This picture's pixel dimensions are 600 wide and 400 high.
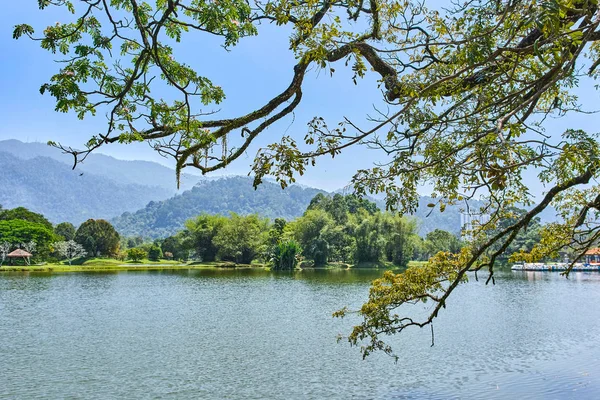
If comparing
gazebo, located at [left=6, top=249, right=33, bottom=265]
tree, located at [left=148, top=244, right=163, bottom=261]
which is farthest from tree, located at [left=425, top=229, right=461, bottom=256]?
gazebo, located at [left=6, top=249, right=33, bottom=265]

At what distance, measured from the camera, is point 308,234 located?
179 ft

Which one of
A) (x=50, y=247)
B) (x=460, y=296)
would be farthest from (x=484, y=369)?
(x=50, y=247)

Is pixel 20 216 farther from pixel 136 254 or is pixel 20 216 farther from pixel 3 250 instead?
pixel 136 254

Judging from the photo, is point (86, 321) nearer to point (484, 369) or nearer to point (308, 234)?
point (484, 369)

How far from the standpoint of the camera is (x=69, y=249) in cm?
5706

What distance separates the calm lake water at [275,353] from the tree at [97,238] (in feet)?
144

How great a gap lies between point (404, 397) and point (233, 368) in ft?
11.2

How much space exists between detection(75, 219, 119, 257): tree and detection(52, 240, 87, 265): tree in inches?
53.8

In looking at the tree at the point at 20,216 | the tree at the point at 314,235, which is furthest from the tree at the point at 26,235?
the tree at the point at 314,235

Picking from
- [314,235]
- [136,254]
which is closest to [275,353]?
[314,235]

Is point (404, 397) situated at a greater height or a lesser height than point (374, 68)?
lesser

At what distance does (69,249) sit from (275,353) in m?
53.1

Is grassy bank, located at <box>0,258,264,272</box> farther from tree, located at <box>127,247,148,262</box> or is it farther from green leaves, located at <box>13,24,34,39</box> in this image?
green leaves, located at <box>13,24,34,39</box>

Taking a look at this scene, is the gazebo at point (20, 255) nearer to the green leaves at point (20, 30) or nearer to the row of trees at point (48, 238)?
the row of trees at point (48, 238)
